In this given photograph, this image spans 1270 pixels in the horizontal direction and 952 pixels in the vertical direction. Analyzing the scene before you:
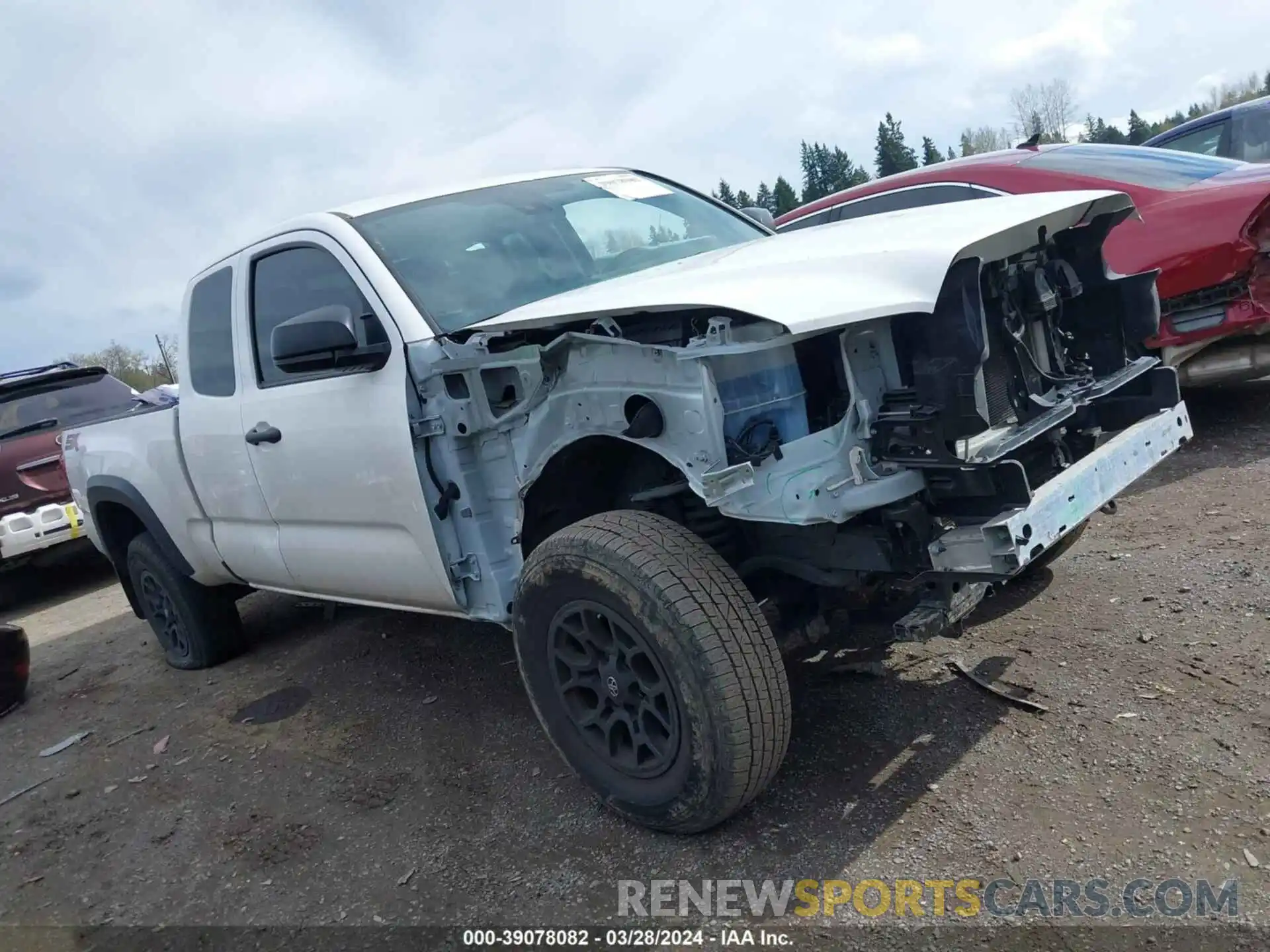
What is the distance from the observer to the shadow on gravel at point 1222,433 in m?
4.81

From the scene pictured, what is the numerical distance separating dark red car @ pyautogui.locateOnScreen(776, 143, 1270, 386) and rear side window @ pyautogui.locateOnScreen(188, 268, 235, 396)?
3.89m

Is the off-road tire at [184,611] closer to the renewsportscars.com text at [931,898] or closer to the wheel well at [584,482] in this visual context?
the wheel well at [584,482]

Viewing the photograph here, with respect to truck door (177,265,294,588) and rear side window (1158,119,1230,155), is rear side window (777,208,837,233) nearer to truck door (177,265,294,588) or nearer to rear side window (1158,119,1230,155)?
truck door (177,265,294,588)

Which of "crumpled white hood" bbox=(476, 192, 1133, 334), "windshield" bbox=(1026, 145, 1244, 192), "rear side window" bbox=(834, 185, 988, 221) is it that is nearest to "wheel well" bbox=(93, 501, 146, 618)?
"crumpled white hood" bbox=(476, 192, 1133, 334)

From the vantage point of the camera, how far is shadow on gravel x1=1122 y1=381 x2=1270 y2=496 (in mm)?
4809

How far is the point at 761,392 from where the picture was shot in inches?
93.3

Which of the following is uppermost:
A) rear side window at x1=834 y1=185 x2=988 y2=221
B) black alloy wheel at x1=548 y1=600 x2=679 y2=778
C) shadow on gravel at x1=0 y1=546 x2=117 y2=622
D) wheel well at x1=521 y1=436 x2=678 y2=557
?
rear side window at x1=834 y1=185 x2=988 y2=221

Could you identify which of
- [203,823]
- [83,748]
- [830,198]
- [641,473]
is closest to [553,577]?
[641,473]

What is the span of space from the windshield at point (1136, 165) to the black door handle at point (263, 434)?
4270 millimetres

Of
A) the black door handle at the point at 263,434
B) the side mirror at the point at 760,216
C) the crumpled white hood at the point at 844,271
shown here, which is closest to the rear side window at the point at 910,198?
the side mirror at the point at 760,216

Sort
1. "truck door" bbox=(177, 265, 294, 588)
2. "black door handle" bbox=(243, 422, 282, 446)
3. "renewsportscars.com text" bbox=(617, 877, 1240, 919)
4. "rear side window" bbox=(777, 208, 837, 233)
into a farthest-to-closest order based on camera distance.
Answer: "rear side window" bbox=(777, 208, 837, 233) → "truck door" bbox=(177, 265, 294, 588) → "black door handle" bbox=(243, 422, 282, 446) → "renewsportscars.com text" bbox=(617, 877, 1240, 919)

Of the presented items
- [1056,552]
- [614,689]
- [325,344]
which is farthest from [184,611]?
[1056,552]

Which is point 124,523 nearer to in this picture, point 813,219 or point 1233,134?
point 813,219

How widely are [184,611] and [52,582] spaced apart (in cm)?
517
